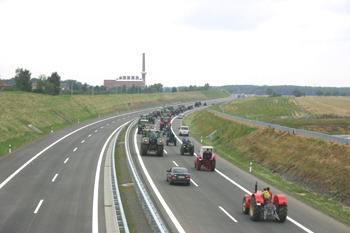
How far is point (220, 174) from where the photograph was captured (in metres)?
33.4

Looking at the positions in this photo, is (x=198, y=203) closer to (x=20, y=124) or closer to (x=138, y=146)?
(x=138, y=146)

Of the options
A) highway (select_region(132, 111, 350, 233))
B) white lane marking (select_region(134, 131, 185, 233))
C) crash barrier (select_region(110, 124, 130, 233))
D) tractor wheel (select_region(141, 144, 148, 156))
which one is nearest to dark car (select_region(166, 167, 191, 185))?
highway (select_region(132, 111, 350, 233))

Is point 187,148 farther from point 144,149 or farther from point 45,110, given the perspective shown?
point 45,110

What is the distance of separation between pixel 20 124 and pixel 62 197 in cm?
4210

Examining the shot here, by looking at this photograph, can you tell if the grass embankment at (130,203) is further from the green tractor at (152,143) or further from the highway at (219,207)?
the green tractor at (152,143)

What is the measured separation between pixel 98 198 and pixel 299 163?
60.9 ft

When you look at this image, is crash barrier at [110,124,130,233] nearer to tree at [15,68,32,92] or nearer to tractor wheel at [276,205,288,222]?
tractor wheel at [276,205,288,222]

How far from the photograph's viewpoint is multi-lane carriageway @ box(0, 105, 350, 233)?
734 inches

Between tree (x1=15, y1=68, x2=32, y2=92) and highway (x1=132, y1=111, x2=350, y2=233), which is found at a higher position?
tree (x1=15, y1=68, x2=32, y2=92)

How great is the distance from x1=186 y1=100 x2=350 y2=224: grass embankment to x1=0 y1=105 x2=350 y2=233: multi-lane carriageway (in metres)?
1.81

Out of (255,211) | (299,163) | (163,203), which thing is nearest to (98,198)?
(163,203)

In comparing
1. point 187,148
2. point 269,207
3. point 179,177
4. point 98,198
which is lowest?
point 187,148

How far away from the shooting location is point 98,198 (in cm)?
2359

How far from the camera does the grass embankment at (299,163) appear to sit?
2589 centimetres
